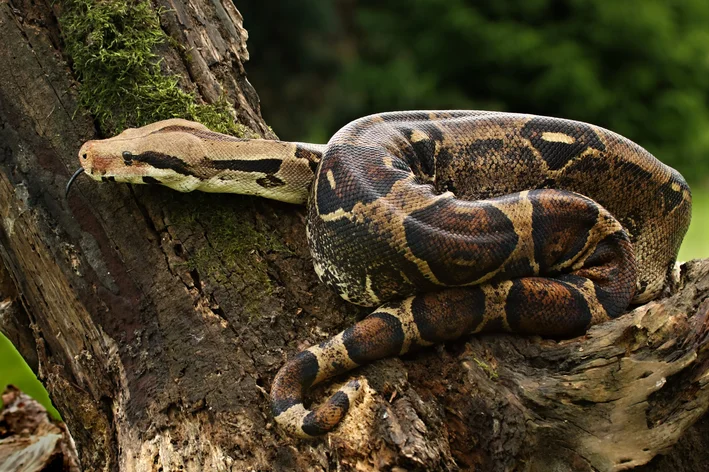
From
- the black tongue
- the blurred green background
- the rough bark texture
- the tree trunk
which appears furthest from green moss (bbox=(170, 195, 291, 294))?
the blurred green background

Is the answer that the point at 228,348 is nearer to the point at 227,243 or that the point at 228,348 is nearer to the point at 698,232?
the point at 227,243

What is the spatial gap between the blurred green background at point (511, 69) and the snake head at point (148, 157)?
1151 cm

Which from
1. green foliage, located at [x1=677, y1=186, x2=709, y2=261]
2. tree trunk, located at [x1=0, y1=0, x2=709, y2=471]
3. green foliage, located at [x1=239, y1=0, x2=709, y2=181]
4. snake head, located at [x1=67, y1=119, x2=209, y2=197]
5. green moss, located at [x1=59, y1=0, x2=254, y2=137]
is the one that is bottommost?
green foliage, located at [x1=677, y1=186, x2=709, y2=261]

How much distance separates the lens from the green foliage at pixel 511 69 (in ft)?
53.4

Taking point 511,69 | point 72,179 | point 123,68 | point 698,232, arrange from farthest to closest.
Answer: point 511,69 → point 698,232 → point 123,68 → point 72,179

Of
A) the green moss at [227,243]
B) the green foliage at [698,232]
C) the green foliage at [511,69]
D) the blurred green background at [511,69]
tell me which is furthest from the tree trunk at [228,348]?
the green foliage at [511,69]

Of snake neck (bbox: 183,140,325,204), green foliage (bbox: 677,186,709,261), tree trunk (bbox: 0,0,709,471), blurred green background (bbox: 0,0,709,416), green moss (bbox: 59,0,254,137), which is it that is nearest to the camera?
tree trunk (bbox: 0,0,709,471)

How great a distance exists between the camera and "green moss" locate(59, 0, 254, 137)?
169 inches

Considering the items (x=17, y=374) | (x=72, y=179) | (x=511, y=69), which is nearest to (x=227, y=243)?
(x=72, y=179)

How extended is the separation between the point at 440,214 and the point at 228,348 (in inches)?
50.4

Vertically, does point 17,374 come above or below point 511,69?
above

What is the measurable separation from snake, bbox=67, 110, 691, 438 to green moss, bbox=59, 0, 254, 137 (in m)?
0.20

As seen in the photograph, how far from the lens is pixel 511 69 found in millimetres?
16672

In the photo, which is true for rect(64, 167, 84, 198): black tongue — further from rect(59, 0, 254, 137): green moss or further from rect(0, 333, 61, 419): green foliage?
rect(0, 333, 61, 419): green foliage
